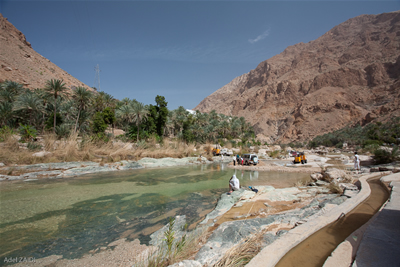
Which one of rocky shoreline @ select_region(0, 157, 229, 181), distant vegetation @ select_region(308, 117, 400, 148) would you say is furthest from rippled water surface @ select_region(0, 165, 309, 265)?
distant vegetation @ select_region(308, 117, 400, 148)

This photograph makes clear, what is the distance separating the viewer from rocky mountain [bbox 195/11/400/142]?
75625 millimetres

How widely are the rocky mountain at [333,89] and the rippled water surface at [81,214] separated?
244 ft

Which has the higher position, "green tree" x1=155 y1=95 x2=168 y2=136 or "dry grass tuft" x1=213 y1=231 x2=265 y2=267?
"green tree" x1=155 y1=95 x2=168 y2=136

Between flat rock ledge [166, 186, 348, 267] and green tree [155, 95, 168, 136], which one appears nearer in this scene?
flat rock ledge [166, 186, 348, 267]

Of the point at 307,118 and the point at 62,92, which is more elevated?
the point at 307,118

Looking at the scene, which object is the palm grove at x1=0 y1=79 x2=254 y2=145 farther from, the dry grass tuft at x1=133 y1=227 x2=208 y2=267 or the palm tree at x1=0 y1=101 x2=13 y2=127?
the dry grass tuft at x1=133 y1=227 x2=208 y2=267

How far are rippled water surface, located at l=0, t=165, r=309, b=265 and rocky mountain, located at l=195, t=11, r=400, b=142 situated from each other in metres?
74.5

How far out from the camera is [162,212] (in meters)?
6.51

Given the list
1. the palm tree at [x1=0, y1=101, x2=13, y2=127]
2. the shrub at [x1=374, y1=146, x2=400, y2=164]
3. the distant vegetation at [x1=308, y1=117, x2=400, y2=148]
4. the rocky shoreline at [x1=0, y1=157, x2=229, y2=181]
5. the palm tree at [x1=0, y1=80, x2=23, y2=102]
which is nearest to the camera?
the rocky shoreline at [x1=0, y1=157, x2=229, y2=181]

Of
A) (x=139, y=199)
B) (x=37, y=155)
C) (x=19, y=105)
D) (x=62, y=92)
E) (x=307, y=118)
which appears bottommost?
(x=139, y=199)

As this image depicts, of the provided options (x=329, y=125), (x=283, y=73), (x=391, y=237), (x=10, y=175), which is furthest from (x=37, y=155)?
(x=283, y=73)

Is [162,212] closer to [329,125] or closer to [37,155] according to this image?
[37,155]

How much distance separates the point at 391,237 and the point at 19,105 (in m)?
36.5

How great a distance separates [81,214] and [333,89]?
4257 inches
